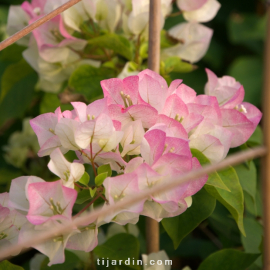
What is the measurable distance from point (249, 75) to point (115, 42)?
1.94ft

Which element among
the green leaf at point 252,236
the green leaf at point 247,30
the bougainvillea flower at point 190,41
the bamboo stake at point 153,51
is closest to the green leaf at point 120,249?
the bamboo stake at point 153,51

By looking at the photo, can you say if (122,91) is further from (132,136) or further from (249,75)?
(249,75)

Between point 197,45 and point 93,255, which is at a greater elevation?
point 197,45

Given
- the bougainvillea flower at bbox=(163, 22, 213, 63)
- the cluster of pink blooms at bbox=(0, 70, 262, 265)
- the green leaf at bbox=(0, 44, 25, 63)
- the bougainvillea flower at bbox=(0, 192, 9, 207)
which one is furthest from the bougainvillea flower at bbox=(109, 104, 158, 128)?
the green leaf at bbox=(0, 44, 25, 63)

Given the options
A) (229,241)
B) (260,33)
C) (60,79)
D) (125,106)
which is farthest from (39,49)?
(260,33)

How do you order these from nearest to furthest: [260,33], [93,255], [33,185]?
1. [33,185]
2. [93,255]
3. [260,33]

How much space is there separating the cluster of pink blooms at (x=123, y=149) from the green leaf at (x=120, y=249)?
0.31 ft

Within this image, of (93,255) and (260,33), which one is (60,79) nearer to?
(93,255)

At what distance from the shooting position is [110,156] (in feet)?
0.86

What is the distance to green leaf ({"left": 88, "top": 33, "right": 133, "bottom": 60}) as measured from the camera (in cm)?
41

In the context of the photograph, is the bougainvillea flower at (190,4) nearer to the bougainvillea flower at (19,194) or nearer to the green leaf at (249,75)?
the bougainvillea flower at (19,194)

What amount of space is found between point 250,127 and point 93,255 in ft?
0.74

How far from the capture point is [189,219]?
0.30m

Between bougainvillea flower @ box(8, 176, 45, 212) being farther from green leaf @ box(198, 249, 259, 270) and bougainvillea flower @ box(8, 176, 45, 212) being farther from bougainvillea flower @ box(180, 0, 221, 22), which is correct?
bougainvillea flower @ box(180, 0, 221, 22)
